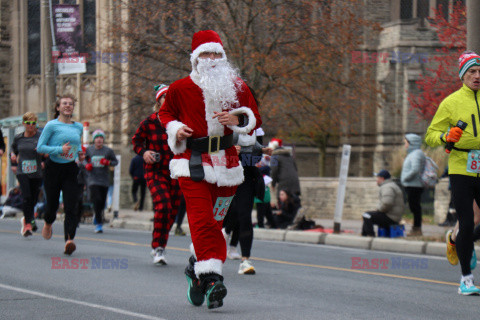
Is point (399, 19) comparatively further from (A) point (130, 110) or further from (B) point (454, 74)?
(A) point (130, 110)

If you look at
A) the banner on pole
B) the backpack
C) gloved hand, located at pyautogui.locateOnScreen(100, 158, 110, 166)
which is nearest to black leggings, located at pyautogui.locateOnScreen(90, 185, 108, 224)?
gloved hand, located at pyautogui.locateOnScreen(100, 158, 110, 166)

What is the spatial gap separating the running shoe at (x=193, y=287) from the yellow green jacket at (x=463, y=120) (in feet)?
8.43

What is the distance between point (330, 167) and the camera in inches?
1442

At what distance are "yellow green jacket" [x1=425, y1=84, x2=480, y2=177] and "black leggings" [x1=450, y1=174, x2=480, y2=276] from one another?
72 mm

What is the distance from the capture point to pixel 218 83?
728 centimetres

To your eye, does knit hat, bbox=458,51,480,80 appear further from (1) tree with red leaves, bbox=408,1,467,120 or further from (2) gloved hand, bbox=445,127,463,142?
(1) tree with red leaves, bbox=408,1,467,120

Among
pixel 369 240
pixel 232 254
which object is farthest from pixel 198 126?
pixel 369 240

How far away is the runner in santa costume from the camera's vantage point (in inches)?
280

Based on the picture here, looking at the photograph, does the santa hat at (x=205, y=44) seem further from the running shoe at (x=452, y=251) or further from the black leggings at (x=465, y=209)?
the running shoe at (x=452, y=251)

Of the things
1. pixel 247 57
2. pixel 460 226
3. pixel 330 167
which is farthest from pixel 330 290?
pixel 330 167

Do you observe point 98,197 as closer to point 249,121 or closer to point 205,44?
point 205,44

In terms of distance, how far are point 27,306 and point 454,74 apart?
1768 cm

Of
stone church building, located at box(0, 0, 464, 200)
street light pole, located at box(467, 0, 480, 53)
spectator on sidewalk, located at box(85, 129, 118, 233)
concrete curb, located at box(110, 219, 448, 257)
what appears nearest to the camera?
street light pole, located at box(467, 0, 480, 53)

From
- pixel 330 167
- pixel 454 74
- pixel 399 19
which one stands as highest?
pixel 399 19
